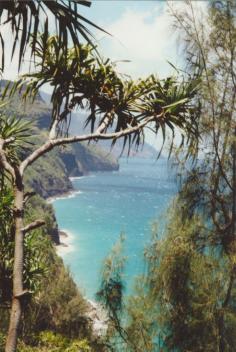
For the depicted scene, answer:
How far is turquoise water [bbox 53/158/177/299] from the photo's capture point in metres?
55.5

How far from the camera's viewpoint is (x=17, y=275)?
3.47m

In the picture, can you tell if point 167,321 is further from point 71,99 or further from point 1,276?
point 71,99

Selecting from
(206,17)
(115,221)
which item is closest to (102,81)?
(206,17)

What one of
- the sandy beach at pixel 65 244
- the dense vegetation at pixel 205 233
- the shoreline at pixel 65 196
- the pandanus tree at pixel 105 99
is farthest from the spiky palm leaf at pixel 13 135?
the shoreline at pixel 65 196

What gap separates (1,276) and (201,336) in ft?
13.6

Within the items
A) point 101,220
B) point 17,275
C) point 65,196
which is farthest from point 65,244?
point 17,275

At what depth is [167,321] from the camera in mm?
8453

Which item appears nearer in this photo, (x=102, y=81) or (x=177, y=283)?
(x=102, y=81)

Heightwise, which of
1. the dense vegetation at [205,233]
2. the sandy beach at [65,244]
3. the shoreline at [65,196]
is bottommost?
the sandy beach at [65,244]

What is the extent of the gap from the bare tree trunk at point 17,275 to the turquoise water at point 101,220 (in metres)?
4.27

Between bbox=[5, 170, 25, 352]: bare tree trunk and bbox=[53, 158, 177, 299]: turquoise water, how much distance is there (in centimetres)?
427

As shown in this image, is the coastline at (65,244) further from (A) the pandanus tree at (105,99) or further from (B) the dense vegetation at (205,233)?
(A) the pandanus tree at (105,99)

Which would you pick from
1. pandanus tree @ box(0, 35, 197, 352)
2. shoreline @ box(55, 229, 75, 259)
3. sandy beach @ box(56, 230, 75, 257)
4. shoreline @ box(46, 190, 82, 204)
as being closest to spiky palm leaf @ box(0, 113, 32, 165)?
pandanus tree @ box(0, 35, 197, 352)

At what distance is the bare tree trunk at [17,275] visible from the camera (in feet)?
10.9
